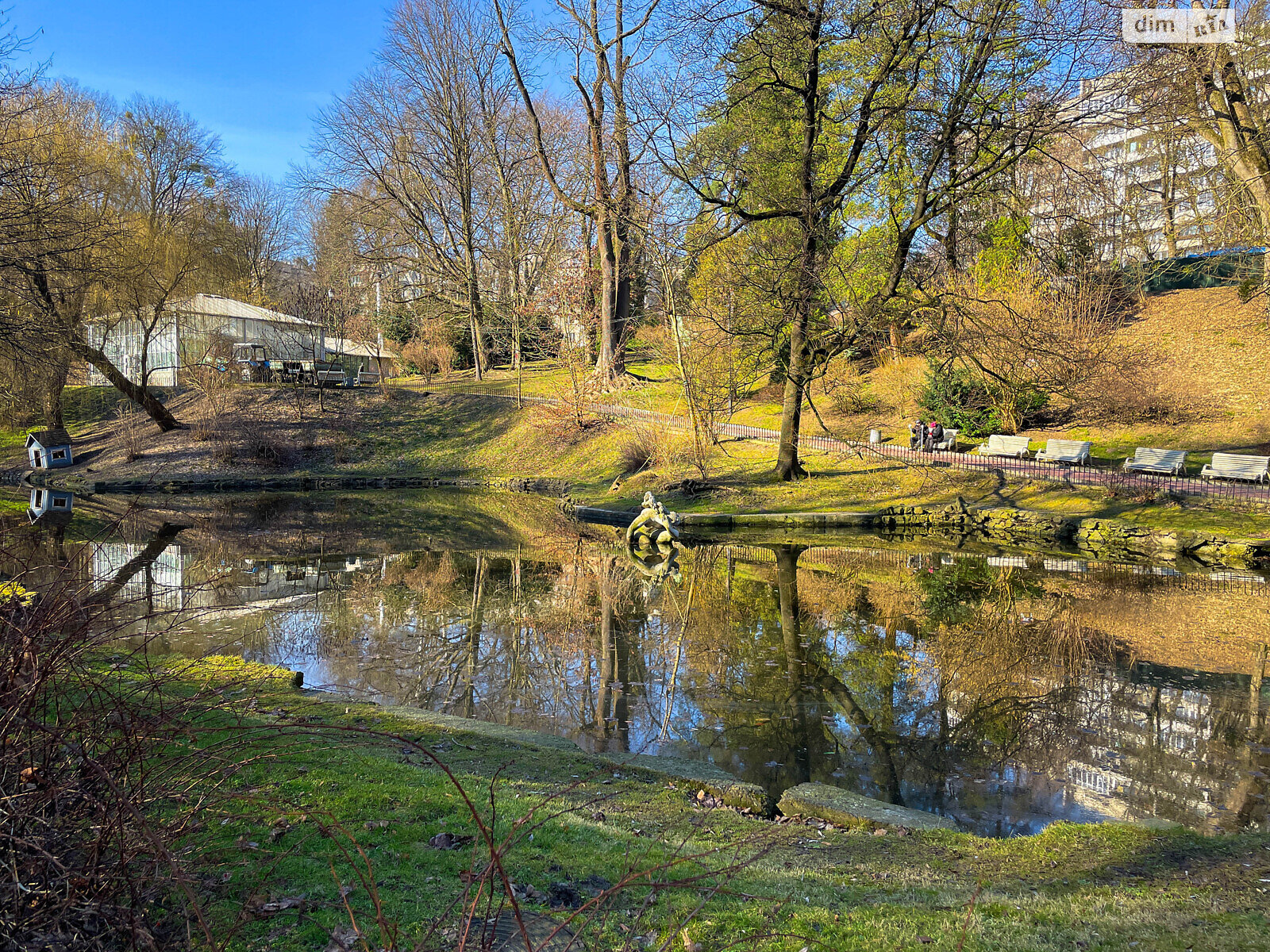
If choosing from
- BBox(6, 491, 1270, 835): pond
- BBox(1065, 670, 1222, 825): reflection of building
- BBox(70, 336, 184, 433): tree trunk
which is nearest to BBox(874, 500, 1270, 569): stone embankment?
BBox(6, 491, 1270, 835): pond

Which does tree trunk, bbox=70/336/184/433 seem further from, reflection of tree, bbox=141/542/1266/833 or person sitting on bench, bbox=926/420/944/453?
person sitting on bench, bbox=926/420/944/453

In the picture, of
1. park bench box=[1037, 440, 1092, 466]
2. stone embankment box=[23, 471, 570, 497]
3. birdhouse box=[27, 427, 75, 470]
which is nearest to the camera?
park bench box=[1037, 440, 1092, 466]

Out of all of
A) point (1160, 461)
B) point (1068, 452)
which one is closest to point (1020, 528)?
point (1160, 461)

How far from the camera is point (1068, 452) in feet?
67.9

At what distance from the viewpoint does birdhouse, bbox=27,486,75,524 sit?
2056cm

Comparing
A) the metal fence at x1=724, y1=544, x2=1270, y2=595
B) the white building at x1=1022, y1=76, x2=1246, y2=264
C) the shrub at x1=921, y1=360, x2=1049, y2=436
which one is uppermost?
the white building at x1=1022, y1=76, x2=1246, y2=264

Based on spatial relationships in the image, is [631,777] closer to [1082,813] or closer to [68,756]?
[1082,813]

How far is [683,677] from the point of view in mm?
8969

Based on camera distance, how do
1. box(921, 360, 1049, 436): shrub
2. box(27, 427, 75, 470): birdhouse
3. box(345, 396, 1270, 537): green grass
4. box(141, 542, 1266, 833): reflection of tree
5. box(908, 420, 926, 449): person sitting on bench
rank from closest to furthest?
1. box(141, 542, 1266, 833): reflection of tree
2. box(345, 396, 1270, 537): green grass
3. box(908, 420, 926, 449): person sitting on bench
4. box(921, 360, 1049, 436): shrub
5. box(27, 427, 75, 470): birdhouse

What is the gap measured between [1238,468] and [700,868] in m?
18.6

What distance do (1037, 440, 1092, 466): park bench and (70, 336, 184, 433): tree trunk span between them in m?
29.4

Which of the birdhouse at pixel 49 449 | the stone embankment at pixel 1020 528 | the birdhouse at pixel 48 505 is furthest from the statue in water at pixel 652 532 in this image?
the birdhouse at pixel 49 449

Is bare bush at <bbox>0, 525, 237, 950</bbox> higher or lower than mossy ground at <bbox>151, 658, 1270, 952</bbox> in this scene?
higher

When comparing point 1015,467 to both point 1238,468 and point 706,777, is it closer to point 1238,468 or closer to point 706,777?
point 1238,468
